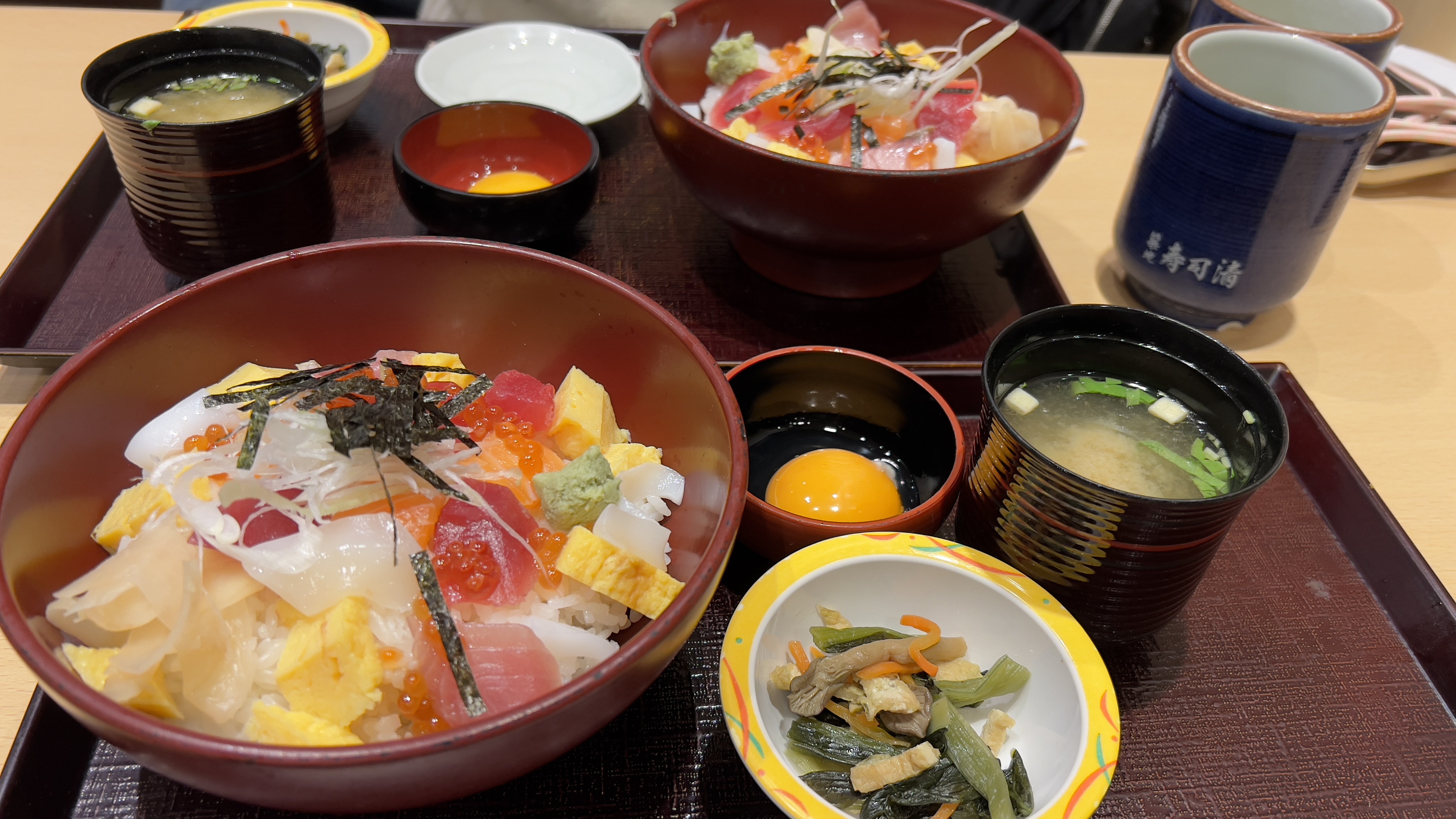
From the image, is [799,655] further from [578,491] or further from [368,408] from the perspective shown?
[368,408]

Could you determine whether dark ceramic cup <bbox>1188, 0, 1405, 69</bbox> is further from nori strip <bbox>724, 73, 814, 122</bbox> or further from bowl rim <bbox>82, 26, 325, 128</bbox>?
bowl rim <bbox>82, 26, 325, 128</bbox>

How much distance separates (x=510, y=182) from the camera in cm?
204

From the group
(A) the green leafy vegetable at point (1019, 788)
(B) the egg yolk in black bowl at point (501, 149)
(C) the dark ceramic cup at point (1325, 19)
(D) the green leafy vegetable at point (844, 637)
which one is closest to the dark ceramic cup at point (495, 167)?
(B) the egg yolk in black bowl at point (501, 149)

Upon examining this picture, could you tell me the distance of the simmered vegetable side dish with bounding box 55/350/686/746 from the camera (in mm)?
936

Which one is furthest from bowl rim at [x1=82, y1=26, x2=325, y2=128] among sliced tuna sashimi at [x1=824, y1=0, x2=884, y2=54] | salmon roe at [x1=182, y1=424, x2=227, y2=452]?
Answer: sliced tuna sashimi at [x1=824, y1=0, x2=884, y2=54]

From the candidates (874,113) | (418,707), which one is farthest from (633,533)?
(874,113)

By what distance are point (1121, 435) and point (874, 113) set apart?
882mm

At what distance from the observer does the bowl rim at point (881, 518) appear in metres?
1.26

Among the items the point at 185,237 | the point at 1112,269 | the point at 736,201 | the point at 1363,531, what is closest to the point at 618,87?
the point at 736,201

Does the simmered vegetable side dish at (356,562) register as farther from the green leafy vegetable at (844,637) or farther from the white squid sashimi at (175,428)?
the green leafy vegetable at (844,637)

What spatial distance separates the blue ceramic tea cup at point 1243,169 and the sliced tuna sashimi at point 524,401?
135cm

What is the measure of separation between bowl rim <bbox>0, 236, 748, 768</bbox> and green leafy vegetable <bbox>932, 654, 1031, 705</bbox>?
39 centimetres

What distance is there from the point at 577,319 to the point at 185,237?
2.83 ft

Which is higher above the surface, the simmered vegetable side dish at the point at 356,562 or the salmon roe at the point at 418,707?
the simmered vegetable side dish at the point at 356,562
